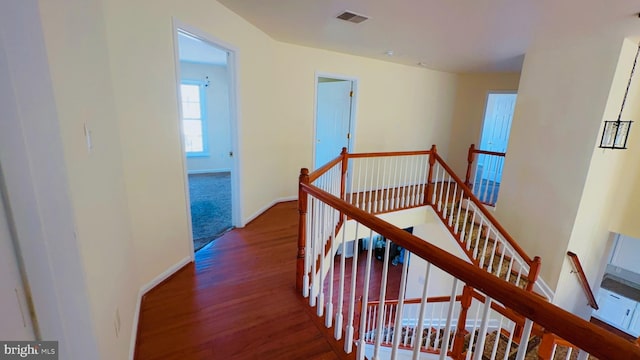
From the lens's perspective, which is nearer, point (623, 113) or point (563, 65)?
point (623, 113)

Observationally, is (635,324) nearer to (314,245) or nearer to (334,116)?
(334,116)

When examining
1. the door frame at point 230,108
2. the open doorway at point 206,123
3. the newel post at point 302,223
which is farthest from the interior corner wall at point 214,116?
the newel post at point 302,223

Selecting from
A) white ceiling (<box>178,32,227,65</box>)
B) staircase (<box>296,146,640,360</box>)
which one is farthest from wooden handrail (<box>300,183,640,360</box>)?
white ceiling (<box>178,32,227,65</box>)

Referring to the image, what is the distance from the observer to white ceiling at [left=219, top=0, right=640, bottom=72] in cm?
225

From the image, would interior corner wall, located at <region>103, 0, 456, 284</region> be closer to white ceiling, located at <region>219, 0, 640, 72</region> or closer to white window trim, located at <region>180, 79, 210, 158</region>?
white ceiling, located at <region>219, 0, 640, 72</region>

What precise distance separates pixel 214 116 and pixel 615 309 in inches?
361

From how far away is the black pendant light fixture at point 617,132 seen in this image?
283cm

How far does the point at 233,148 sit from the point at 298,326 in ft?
6.81

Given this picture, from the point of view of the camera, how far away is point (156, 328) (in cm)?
180

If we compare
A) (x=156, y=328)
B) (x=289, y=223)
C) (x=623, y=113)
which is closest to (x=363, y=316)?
(x=156, y=328)

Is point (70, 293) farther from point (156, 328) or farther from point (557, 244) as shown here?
point (557, 244)

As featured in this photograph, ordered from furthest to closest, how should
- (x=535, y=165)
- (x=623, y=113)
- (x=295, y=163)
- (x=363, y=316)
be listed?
(x=295, y=163) < (x=535, y=165) < (x=623, y=113) < (x=363, y=316)

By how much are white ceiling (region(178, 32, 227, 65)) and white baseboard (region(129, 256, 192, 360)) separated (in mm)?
3173

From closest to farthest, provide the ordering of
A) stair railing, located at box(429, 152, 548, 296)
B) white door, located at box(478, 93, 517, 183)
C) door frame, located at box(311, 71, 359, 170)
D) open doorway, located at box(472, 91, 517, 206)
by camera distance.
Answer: stair railing, located at box(429, 152, 548, 296), door frame, located at box(311, 71, 359, 170), open doorway, located at box(472, 91, 517, 206), white door, located at box(478, 93, 517, 183)
